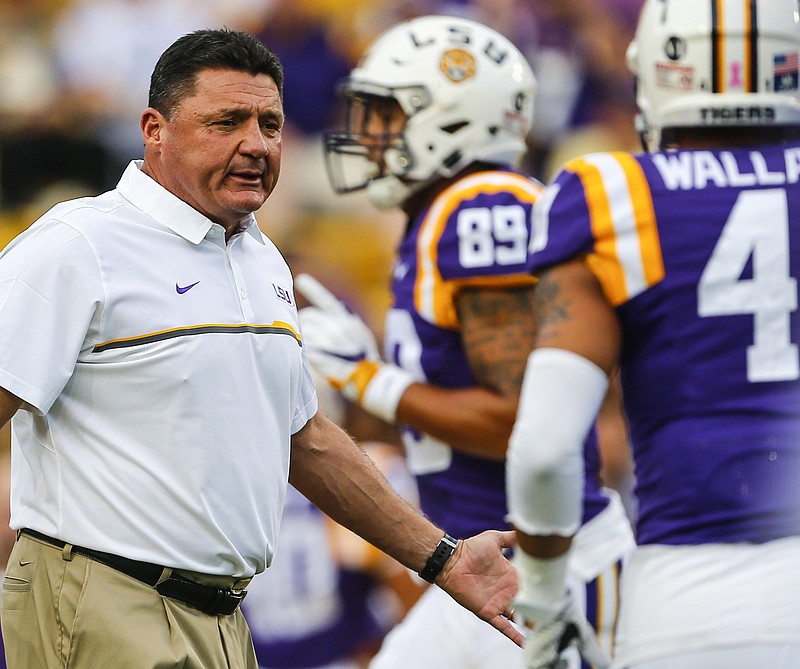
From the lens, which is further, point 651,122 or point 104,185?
point 104,185

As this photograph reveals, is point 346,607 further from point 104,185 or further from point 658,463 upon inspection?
point 658,463

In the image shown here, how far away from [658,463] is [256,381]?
31.4 inches

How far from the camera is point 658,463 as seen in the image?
8.64ft

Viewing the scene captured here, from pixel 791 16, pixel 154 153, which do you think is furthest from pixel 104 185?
pixel 791 16

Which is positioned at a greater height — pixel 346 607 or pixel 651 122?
pixel 651 122

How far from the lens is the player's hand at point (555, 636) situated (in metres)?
2.65

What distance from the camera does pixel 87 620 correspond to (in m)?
2.51

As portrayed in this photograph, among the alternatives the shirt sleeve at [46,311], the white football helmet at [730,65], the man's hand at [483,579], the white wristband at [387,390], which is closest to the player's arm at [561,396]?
the man's hand at [483,579]

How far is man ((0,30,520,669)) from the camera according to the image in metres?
2.51

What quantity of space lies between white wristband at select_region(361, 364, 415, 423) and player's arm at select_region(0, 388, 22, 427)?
6.46 feet

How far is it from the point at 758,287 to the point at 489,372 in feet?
5.08

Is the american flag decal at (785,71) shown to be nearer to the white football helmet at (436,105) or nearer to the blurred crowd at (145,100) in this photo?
the white football helmet at (436,105)

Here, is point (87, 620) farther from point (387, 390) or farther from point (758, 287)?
point (387, 390)

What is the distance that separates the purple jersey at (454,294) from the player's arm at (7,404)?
1.89m
